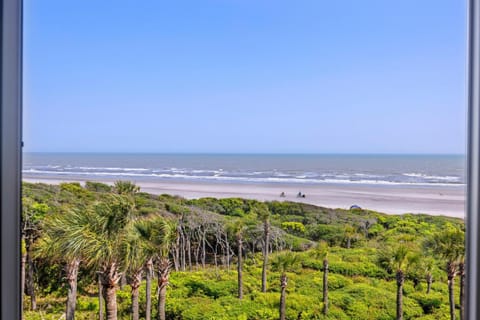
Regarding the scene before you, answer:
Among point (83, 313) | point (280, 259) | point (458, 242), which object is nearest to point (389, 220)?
point (458, 242)

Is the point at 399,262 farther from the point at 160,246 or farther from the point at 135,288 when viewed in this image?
the point at 135,288

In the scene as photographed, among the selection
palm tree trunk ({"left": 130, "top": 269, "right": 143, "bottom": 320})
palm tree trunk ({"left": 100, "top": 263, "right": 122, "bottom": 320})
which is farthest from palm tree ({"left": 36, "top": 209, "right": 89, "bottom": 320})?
palm tree trunk ({"left": 130, "top": 269, "right": 143, "bottom": 320})

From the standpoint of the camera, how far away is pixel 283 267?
5.35 ft

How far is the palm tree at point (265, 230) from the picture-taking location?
5.20 ft

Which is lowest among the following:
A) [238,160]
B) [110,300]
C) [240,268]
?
[110,300]

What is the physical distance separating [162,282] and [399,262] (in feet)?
2.98

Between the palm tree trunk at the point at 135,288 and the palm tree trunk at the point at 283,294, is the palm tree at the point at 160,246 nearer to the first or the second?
the palm tree trunk at the point at 135,288

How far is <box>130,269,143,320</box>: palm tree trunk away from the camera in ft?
5.16

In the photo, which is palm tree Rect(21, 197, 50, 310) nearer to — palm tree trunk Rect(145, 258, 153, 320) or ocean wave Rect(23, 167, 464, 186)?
ocean wave Rect(23, 167, 464, 186)

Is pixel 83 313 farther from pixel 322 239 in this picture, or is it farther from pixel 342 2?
pixel 342 2

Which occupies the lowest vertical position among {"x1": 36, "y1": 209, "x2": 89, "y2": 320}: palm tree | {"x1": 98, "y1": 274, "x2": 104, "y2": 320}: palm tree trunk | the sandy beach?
{"x1": 98, "y1": 274, "x2": 104, "y2": 320}: palm tree trunk

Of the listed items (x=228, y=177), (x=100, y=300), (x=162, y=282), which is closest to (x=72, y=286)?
(x=100, y=300)

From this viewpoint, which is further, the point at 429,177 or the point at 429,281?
the point at 429,281

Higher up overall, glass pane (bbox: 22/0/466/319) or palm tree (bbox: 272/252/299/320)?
glass pane (bbox: 22/0/466/319)
